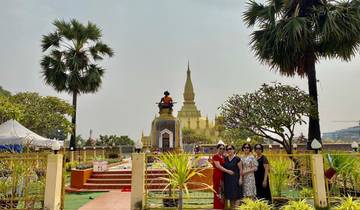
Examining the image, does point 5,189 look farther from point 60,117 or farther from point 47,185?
point 60,117

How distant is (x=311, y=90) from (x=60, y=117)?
1730 centimetres

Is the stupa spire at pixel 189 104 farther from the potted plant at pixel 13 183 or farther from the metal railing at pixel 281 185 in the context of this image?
the potted plant at pixel 13 183

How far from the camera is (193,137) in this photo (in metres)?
50.4

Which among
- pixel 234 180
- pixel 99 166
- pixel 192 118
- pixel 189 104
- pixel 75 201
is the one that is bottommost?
pixel 75 201

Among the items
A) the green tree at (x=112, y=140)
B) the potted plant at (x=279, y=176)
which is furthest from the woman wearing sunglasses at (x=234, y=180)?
the green tree at (x=112, y=140)

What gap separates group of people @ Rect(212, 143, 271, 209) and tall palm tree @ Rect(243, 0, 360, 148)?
267 inches

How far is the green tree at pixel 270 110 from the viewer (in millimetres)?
12531

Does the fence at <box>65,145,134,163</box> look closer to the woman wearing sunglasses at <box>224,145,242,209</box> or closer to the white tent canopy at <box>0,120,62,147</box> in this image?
the white tent canopy at <box>0,120,62,147</box>

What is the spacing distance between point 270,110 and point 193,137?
37.9 m

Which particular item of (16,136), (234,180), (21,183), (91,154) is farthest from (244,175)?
(91,154)

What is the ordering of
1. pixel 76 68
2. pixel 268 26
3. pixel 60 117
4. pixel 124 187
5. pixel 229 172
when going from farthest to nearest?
1. pixel 60 117
2. pixel 76 68
3. pixel 268 26
4. pixel 124 187
5. pixel 229 172

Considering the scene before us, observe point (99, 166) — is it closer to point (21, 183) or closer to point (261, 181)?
point (21, 183)

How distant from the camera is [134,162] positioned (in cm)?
721

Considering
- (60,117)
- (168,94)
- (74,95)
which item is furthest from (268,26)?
(60,117)
